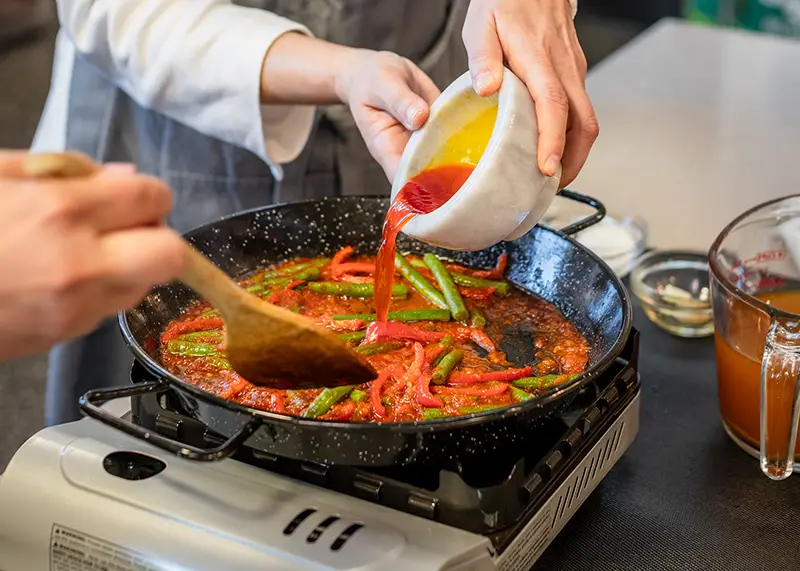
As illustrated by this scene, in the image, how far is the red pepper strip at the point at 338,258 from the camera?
1588mm

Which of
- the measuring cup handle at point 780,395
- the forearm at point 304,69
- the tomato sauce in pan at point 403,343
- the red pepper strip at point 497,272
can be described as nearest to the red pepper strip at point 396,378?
the tomato sauce in pan at point 403,343

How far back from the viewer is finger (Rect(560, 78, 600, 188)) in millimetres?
1361

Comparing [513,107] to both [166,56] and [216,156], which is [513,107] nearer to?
[166,56]

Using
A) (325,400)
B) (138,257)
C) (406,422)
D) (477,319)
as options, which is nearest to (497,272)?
(477,319)

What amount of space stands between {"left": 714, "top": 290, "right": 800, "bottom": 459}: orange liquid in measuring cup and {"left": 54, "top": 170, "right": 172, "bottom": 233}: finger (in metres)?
0.88

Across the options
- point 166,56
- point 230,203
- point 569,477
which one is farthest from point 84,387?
point 569,477

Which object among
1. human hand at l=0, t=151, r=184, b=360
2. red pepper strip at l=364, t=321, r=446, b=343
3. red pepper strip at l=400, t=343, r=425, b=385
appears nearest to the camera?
human hand at l=0, t=151, r=184, b=360

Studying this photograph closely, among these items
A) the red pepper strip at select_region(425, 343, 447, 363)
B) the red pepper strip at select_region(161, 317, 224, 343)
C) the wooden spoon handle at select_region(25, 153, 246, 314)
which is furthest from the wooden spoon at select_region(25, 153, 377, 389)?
the red pepper strip at select_region(161, 317, 224, 343)

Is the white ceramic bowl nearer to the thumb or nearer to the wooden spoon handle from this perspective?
the thumb

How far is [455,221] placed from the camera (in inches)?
47.0

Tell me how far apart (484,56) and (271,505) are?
67 cm

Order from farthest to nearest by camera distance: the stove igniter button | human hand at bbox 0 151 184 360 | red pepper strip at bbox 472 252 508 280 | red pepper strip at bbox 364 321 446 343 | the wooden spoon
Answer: red pepper strip at bbox 472 252 508 280 < red pepper strip at bbox 364 321 446 343 < the stove igniter button < the wooden spoon < human hand at bbox 0 151 184 360

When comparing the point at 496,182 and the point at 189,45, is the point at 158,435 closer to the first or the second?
the point at 496,182

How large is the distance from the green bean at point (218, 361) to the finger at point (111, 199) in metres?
0.57
